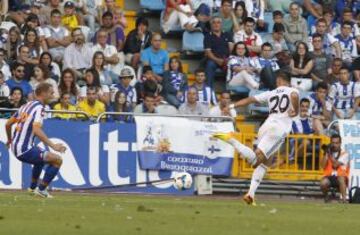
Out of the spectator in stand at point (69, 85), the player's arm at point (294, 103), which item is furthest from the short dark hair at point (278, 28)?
the player's arm at point (294, 103)

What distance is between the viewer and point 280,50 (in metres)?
29.2

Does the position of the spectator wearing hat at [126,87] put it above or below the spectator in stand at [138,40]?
below

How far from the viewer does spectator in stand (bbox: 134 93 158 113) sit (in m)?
26.3

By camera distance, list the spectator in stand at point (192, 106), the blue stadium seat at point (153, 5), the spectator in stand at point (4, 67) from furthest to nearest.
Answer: the blue stadium seat at point (153, 5) → the spectator in stand at point (192, 106) → the spectator in stand at point (4, 67)

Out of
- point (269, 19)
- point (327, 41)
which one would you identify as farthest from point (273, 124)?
point (269, 19)

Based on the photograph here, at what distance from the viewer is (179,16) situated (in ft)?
95.3

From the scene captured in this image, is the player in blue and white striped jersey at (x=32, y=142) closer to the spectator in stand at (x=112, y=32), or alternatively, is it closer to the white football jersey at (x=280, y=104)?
the white football jersey at (x=280, y=104)

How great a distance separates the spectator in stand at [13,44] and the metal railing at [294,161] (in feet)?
16.2

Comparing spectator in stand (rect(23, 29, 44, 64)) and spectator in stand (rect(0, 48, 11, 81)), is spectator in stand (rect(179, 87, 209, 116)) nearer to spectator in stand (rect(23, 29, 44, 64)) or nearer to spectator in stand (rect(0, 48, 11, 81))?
spectator in stand (rect(23, 29, 44, 64))

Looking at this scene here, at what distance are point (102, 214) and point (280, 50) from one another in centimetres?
1334

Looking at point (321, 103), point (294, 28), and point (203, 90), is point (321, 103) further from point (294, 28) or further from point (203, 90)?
point (294, 28)

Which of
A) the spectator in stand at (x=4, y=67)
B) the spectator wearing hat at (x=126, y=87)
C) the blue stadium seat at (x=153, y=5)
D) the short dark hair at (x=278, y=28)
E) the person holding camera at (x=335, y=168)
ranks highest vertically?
the blue stadium seat at (x=153, y=5)

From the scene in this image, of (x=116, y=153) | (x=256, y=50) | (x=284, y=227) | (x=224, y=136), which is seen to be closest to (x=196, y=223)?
(x=284, y=227)

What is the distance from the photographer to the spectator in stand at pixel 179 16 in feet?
94.8
